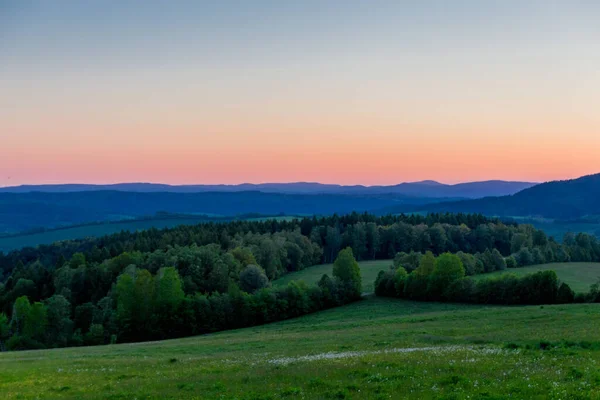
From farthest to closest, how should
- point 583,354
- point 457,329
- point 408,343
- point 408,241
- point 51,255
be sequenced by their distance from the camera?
point 51,255 < point 408,241 < point 457,329 < point 408,343 < point 583,354

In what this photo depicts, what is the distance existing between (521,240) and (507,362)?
148 m

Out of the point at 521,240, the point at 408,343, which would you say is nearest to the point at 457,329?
the point at 408,343

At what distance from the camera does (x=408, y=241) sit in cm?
16775

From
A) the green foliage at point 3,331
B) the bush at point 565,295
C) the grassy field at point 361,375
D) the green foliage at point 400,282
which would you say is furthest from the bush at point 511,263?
the green foliage at point 3,331

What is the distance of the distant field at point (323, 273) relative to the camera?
119 metres

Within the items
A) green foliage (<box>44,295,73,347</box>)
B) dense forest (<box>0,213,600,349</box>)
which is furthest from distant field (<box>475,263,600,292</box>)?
green foliage (<box>44,295,73,347</box>)

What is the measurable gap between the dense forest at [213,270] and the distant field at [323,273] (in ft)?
16.1

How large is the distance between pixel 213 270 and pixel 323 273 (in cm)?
3810

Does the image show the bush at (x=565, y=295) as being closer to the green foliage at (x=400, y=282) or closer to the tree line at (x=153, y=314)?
the green foliage at (x=400, y=282)

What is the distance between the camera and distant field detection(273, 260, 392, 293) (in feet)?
391

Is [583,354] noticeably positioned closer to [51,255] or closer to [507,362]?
[507,362]

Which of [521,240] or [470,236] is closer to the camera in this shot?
[521,240]

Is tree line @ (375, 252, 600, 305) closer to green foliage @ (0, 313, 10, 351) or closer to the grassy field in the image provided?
the grassy field

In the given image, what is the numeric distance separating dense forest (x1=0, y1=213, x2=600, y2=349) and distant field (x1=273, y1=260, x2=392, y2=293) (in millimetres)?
4908
